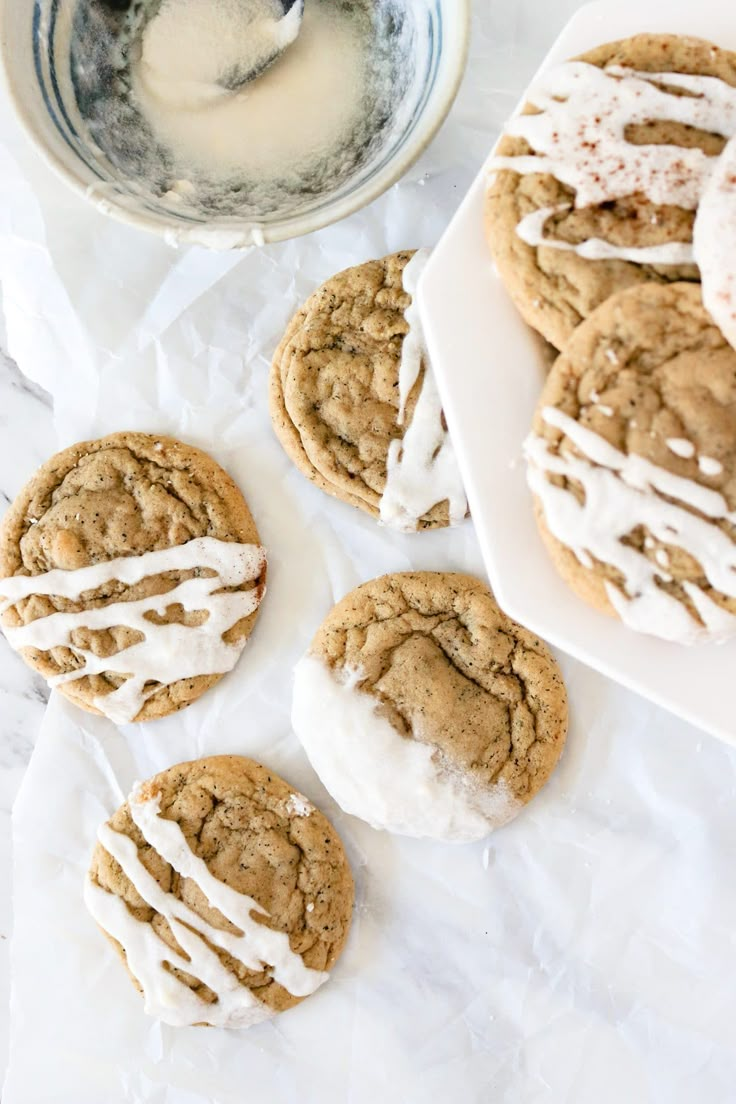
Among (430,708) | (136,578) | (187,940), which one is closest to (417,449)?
(430,708)

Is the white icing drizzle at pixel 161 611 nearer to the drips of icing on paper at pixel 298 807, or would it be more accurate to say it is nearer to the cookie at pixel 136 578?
the cookie at pixel 136 578

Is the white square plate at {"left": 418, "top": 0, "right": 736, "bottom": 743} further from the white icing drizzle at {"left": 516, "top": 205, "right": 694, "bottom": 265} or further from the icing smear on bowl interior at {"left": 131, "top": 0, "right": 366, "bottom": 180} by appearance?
the icing smear on bowl interior at {"left": 131, "top": 0, "right": 366, "bottom": 180}

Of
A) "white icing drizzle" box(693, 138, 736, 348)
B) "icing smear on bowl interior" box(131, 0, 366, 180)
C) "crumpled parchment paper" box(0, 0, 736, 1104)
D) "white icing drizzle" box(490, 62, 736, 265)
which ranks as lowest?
"crumpled parchment paper" box(0, 0, 736, 1104)

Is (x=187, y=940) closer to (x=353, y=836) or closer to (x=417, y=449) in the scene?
(x=353, y=836)

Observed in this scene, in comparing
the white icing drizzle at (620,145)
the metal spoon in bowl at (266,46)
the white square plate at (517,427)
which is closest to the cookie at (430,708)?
the white square plate at (517,427)

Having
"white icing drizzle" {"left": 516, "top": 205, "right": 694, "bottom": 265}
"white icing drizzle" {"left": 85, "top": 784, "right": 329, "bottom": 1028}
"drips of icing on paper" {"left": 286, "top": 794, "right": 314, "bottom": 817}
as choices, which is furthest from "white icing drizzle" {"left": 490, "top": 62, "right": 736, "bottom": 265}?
"white icing drizzle" {"left": 85, "top": 784, "right": 329, "bottom": 1028}

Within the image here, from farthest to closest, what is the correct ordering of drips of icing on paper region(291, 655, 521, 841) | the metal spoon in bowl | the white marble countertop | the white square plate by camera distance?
1. the white marble countertop
2. drips of icing on paper region(291, 655, 521, 841)
3. the metal spoon in bowl
4. the white square plate
